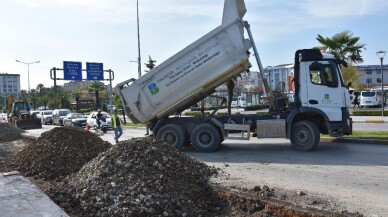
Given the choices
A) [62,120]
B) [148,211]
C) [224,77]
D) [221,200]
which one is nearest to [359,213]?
[221,200]

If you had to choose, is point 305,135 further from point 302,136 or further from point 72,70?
point 72,70

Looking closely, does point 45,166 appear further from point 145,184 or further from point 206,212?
point 206,212

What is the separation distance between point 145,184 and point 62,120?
31.4 meters

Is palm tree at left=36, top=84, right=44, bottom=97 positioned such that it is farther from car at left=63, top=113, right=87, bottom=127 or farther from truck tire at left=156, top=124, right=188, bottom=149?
truck tire at left=156, top=124, right=188, bottom=149

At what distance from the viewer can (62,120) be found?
118 ft

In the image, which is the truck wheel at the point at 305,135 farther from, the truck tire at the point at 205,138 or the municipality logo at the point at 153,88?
the municipality logo at the point at 153,88

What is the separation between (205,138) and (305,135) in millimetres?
3084

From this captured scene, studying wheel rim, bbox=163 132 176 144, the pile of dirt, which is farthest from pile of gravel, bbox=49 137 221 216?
wheel rim, bbox=163 132 176 144

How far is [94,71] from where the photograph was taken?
37625 millimetres

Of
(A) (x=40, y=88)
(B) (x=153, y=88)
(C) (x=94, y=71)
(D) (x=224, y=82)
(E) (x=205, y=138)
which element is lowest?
(E) (x=205, y=138)

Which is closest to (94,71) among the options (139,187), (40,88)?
(139,187)

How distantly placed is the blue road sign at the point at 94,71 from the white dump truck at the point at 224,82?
81.3 feet

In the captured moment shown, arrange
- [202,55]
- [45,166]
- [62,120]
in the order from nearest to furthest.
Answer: [45,166], [202,55], [62,120]

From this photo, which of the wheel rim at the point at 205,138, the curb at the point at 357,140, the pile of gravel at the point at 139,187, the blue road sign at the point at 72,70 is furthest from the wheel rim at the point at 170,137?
the blue road sign at the point at 72,70
